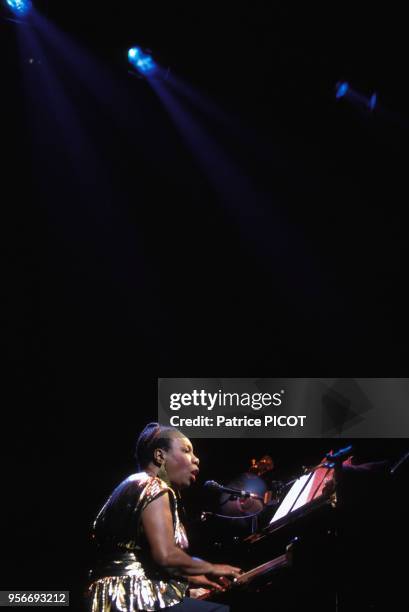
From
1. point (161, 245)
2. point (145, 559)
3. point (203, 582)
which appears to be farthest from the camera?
point (161, 245)

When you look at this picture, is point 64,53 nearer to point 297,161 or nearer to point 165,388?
point 297,161

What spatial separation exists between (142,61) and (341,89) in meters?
1.76

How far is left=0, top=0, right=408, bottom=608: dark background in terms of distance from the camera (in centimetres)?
548

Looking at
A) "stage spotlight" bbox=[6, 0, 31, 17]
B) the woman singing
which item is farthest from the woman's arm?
"stage spotlight" bbox=[6, 0, 31, 17]

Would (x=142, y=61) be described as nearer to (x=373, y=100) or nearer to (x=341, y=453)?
(x=373, y=100)

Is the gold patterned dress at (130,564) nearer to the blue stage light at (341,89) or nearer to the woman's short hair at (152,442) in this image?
the woman's short hair at (152,442)

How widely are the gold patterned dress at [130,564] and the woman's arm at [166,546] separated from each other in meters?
0.04

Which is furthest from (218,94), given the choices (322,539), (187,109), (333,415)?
(322,539)

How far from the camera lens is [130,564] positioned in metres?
2.75

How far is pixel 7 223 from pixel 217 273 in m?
2.21

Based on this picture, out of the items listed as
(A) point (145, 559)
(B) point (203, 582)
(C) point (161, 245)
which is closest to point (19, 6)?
(C) point (161, 245)

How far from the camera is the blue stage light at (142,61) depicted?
17.1ft

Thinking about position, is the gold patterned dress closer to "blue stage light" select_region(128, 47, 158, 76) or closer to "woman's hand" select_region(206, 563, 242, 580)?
"woman's hand" select_region(206, 563, 242, 580)

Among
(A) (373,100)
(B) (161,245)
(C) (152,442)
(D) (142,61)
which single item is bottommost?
(C) (152,442)
